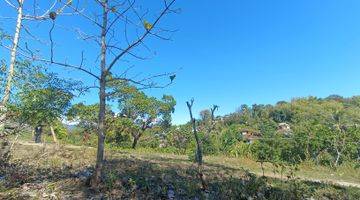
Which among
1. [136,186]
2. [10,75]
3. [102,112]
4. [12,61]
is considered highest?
[12,61]

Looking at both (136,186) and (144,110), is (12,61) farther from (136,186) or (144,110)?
(144,110)

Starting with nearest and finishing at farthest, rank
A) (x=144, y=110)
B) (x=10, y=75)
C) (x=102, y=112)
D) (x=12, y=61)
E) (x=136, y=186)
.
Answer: (x=102, y=112) < (x=136, y=186) < (x=10, y=75) < (x=12, y=61) < (x=144, y=110)

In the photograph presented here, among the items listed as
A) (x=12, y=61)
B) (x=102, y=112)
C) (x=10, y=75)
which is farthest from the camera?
(x=12, y=61)

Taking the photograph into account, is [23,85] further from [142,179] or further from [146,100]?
[146,100]

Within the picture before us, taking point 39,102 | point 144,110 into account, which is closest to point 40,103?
point 39,102

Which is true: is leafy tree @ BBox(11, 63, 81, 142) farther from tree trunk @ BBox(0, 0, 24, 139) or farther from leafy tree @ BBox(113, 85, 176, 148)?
leafy tree @ BBox(113, 85, 176, 148)

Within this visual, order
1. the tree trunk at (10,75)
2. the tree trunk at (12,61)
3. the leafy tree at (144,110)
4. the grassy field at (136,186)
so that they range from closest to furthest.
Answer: the grassy field at (136,186), the tree trunk at (10,75), the tree trunk at (12,61), the leafy tree at (144,110)

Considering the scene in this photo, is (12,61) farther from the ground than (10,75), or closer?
farther from the ground

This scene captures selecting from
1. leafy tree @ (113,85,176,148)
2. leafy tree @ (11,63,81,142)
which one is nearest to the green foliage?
leafy tree @ (11,63,81,142)

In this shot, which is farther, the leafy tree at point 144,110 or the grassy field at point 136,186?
the leafy tree at point 144,110

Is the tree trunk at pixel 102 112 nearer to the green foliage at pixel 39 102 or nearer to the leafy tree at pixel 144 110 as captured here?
the green foliage at pixel 39 102

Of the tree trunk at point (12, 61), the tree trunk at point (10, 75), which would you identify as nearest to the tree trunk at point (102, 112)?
the tree trunk at point (10, 75)

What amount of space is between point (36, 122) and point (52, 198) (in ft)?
7.89

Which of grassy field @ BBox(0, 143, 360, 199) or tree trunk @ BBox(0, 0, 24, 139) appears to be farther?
tree trunk @ BBox(0, 0, 24, 139)
